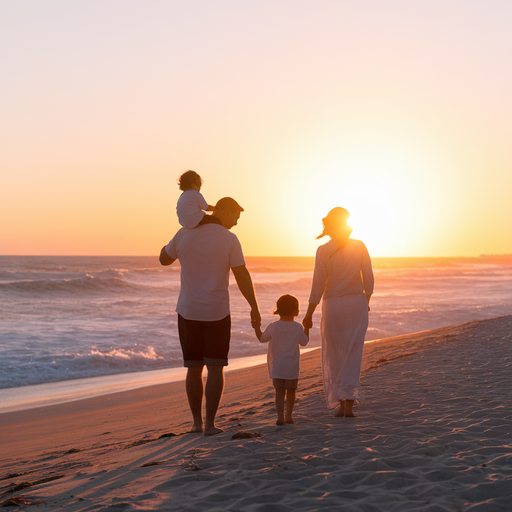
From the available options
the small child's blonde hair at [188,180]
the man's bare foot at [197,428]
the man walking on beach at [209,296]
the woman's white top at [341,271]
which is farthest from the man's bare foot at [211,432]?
the small child's blonde hair at [188,180]

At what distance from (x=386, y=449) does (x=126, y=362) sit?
7766 mm

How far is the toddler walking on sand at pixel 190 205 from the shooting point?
381cm

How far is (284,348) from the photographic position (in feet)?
13.3

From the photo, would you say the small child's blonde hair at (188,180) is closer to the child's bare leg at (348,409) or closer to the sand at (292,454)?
the sand at (292,454)

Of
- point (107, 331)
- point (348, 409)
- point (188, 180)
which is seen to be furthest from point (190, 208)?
point (107, 331)

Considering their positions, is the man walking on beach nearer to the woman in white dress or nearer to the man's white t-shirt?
the man's white t-shirt

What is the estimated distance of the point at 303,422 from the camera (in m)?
4.12

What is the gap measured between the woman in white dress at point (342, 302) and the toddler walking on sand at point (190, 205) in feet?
3.62

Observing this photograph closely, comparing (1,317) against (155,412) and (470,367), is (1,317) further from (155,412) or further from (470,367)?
(470,367)

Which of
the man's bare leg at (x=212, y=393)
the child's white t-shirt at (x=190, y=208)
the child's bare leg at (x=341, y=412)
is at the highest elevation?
the child's white t-shirt at (x=190, y=208)

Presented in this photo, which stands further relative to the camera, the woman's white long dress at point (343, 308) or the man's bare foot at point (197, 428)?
the woman's white long dress at point (343, 308)

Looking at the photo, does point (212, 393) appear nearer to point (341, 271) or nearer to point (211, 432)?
point (211, 432)

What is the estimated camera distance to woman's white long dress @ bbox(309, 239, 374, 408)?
4.26 m

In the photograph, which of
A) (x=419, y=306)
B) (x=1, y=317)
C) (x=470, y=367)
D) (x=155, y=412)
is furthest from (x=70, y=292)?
(x=470, y=367)
